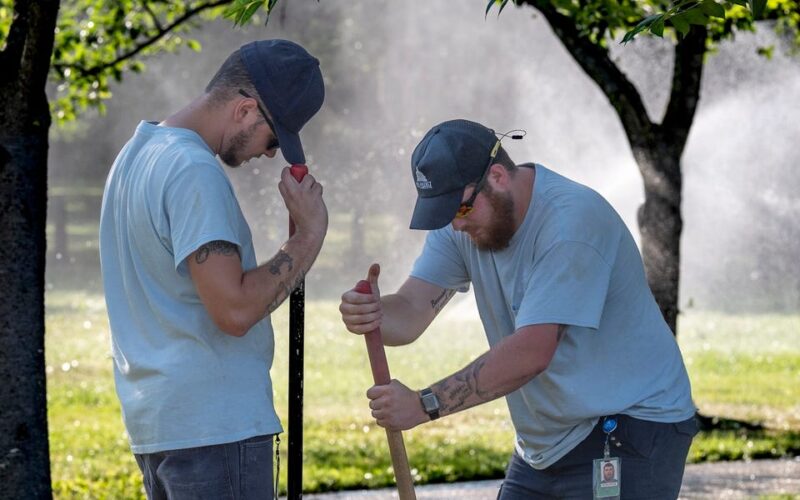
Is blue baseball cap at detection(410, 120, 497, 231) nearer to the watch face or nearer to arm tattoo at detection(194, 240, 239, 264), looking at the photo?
the watch face

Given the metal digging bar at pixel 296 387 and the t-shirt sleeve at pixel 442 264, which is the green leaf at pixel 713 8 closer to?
the t-shirt sleeve at pixel 442 264

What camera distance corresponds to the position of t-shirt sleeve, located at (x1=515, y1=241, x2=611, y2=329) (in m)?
3.16

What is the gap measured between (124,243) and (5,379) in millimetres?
2720

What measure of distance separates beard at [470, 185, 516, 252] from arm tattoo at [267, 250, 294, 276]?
578 mm

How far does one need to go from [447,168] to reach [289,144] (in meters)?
0.41

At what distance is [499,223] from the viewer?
11.0ft

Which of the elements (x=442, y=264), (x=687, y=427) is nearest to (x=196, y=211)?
(x=442, y=264)

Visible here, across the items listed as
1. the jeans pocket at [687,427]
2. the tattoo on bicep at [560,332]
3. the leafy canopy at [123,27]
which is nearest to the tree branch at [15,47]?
the leafy canopy at [123,27]

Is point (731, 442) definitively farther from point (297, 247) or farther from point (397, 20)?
point (397, 20)

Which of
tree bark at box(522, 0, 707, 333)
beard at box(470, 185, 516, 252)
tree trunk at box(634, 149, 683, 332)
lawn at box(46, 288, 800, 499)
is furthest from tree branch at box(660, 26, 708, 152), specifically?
beard at box(470, 185, 516, 252)

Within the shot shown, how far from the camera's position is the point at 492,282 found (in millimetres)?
3500

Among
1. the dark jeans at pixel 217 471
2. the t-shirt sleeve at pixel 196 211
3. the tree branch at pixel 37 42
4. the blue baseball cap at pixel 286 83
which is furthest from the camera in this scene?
the tree branch at pixel 37 42

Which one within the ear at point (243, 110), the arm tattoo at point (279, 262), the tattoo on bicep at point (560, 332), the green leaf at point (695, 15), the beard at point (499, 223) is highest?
the green leaf at point (695, 15)

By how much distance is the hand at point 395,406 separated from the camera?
3219mm
